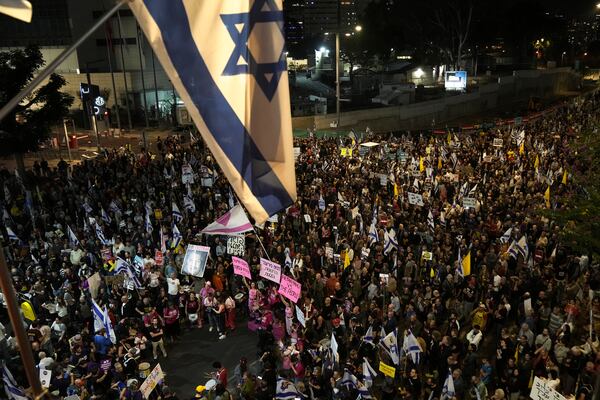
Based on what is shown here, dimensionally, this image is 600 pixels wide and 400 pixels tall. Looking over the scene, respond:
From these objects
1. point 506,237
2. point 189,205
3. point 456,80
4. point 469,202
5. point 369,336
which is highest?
point 456,80

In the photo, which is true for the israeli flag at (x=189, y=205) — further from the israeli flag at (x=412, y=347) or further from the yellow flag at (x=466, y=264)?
the israeli flag at (x=412, y=347)

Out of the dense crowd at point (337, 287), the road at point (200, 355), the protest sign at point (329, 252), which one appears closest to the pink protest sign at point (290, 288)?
the dense crowd at point (337, 287)

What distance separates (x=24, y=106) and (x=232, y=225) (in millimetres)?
18705

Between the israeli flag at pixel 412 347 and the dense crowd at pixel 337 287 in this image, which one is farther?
the israeli flag at pixel 412 347

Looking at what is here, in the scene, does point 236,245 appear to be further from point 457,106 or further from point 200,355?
point 457,106

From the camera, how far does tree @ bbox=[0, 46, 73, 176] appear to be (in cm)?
2533

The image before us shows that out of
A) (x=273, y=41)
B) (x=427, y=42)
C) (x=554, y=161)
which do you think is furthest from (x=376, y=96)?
(x=273, y=41)

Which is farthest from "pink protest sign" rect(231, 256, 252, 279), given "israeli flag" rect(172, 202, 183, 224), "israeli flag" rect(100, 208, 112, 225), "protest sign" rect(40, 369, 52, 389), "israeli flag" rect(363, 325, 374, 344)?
"israeli flag" rect(100, 208, 112, 225)

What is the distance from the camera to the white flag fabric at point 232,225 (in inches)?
517

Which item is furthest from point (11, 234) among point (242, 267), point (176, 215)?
point (242, 267)

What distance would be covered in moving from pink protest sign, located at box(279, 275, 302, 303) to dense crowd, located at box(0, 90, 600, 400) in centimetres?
55

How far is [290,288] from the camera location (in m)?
11.6

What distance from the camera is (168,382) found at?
37.6 feet

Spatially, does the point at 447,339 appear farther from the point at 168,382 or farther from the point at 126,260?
the point at 126,260
